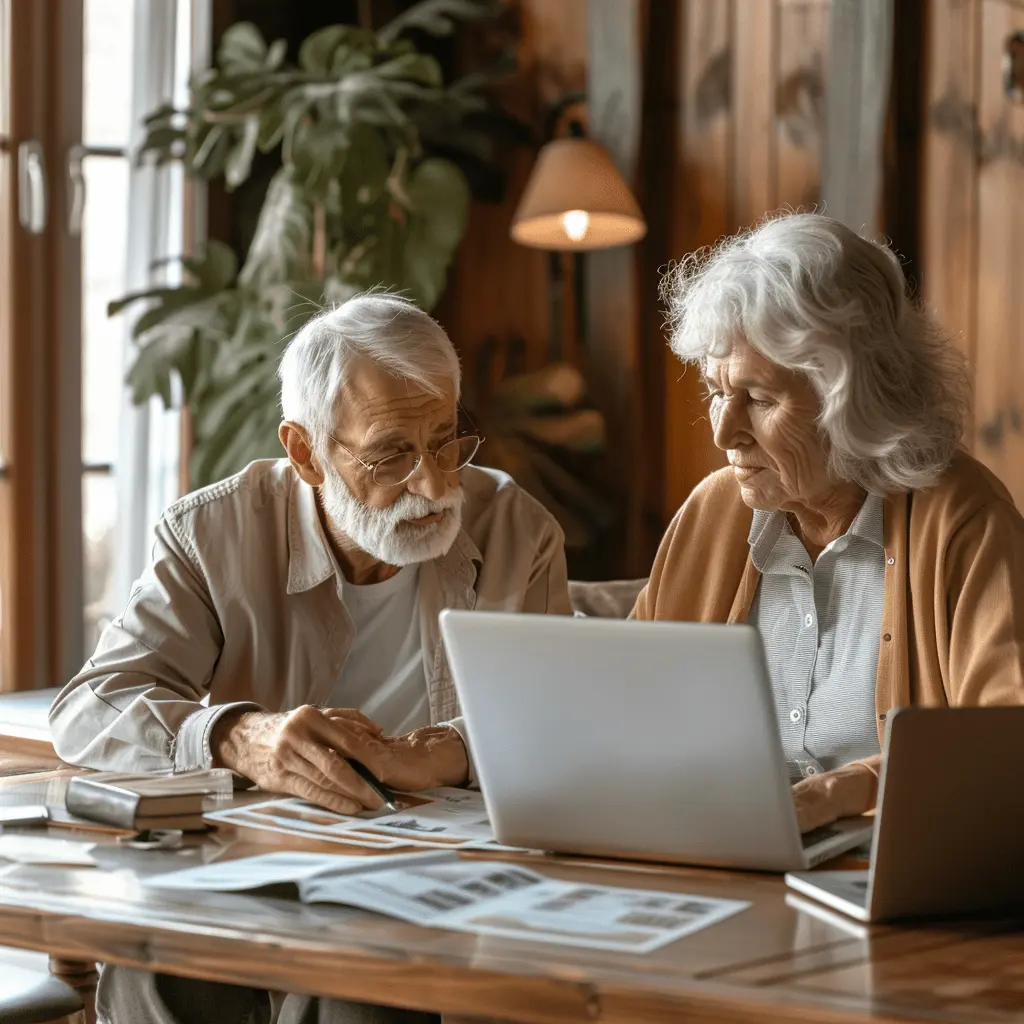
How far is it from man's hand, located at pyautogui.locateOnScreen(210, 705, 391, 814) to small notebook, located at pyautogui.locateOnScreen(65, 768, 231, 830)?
122mm

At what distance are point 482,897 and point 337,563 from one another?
1.04 metres

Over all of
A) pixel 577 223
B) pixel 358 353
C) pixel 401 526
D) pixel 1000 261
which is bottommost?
pixel 401 526

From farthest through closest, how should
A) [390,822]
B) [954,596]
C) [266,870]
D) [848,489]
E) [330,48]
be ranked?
[330,48], [848,489], [954,596], [390,822], [266,870]

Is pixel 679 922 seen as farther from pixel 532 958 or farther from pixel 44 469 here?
pixel 44 469

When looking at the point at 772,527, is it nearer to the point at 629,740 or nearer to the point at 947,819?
the point at 629,740

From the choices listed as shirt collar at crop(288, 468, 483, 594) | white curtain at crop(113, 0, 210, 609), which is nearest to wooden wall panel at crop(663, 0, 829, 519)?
white curtain at crop(113, 0, 210, 609)

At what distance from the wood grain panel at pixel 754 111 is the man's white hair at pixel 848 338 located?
2.25 m

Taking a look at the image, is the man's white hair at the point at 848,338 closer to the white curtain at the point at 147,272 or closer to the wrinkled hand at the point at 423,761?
the wrinkled hand at the point at 423,761

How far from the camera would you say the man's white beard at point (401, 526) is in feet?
7.13

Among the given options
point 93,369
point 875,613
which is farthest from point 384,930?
point 93,369

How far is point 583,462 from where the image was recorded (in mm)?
4438

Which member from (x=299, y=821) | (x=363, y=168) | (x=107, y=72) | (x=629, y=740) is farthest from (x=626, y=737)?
(x=107, y=72)

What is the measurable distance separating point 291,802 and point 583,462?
2817 millimetres

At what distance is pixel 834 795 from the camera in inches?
59.7
